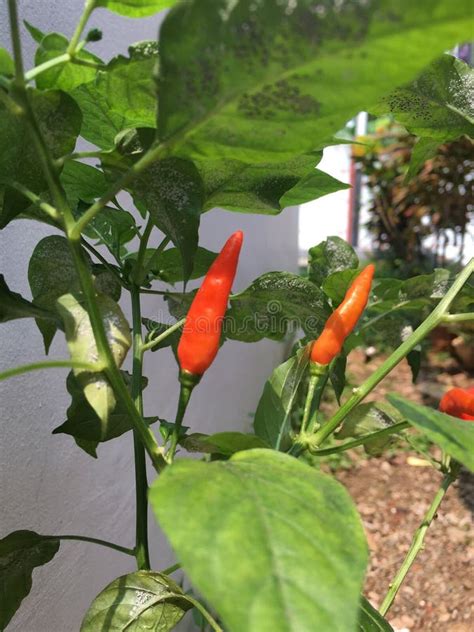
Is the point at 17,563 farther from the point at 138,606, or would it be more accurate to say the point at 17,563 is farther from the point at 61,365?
the point at 61,365

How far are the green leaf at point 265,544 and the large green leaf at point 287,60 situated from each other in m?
0.23

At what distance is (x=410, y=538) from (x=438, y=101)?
2.16m

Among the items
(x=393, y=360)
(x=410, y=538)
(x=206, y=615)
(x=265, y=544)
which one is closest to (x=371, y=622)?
(x=206, y=615)

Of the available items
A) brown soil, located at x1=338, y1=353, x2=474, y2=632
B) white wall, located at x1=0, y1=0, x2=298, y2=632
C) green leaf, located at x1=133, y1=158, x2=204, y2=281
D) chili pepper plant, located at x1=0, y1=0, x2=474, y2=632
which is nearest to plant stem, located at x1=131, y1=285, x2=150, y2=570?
chili pepper plant, located at x1=0, y1=0, x2=474, y2=632

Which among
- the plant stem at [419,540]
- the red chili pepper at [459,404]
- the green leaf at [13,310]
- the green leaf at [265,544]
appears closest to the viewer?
the green leaf at [265,544]

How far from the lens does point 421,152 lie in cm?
82

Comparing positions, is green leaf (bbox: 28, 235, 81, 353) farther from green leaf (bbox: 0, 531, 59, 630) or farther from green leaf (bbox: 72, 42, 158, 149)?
green leaf (bbox: 0, 531, 59, 630)

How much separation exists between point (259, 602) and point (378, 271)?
5878 millimetres

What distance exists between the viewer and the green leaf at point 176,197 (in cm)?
57

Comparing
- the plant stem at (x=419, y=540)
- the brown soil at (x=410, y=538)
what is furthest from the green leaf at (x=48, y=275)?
the brown soil at (x=410, y=538)

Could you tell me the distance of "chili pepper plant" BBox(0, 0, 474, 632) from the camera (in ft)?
1.17

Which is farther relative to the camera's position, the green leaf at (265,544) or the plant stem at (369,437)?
the plant stem at (369,437)

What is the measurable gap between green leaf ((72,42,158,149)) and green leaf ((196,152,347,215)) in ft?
0.26

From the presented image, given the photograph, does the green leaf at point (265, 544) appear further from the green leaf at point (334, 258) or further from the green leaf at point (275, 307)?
the green leaf at point (334, 258)
